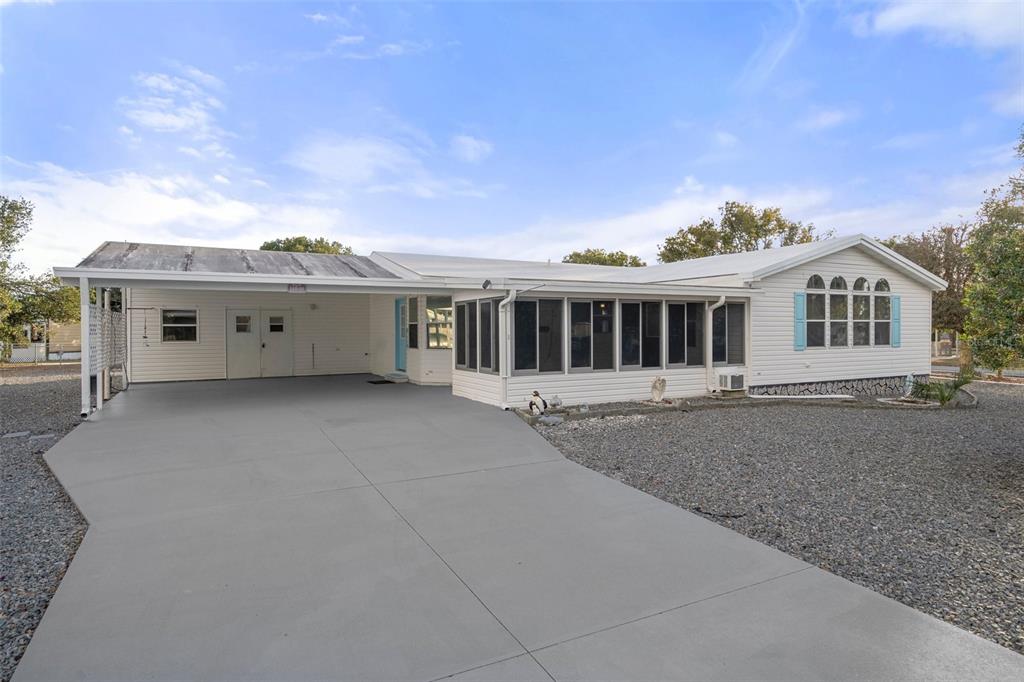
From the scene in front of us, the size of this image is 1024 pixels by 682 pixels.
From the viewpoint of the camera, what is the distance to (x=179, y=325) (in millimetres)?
13148

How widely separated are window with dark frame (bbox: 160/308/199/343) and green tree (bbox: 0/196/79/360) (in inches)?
80.2

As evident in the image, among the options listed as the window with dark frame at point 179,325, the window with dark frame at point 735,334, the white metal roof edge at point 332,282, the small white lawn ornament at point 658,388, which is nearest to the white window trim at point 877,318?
the window with dark frame at point 735,334

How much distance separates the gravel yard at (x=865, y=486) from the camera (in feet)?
10.6

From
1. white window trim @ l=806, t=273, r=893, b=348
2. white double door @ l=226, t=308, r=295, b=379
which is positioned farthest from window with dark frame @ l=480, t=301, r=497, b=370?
white window trim @ l=806, t=273, r=893, b=348

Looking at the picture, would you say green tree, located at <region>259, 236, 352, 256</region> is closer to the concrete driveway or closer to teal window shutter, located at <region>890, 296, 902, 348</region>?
teal window shutter, located at <region>890, 296, 902, 348</region>

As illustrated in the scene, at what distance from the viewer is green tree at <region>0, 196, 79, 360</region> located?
38.9ft

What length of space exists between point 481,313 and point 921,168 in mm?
15121

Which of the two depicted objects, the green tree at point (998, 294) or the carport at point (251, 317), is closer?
the green tree at point (998, 294)

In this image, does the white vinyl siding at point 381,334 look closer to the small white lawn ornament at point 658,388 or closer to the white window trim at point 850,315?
the small white lawn ornament at point 658,388

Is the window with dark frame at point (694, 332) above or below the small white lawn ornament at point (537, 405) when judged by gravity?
above

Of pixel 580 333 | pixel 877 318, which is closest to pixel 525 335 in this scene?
pixel 580 333

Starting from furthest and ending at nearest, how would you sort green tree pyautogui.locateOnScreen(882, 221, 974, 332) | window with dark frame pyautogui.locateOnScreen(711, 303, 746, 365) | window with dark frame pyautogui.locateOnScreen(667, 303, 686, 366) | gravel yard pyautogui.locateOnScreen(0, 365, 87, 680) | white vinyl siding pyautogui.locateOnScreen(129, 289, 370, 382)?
green tree pyautogui.locateOnScreen(882, 221, 974, 332), white vinyl siding pyautogui.locateOnScreen(129, 289, 370, 382), window with dark frame pyautogui.locateOnScreen(711, 303, 746, 365), window with dark frame pyautogui.locateOnScreen(667, 303, 686, 366), gravel yard pyautogui.locateOnScreen(0, 365, 87, 680)

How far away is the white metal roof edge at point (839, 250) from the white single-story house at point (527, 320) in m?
0.04

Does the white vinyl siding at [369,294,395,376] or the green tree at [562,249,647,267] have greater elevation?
the green tree at [562,249,647,267]
